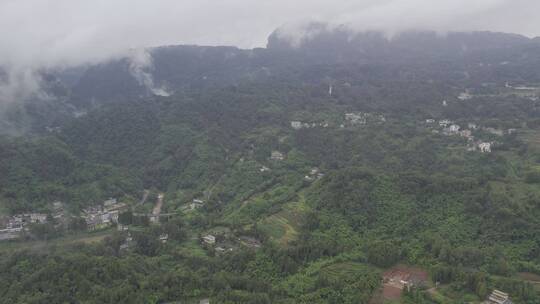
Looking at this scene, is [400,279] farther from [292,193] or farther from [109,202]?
[109,202]

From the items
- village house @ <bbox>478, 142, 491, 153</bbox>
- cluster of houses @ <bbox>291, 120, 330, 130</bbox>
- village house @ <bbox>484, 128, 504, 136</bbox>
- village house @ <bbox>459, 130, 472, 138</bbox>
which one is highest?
cluster of houses @ <bbox>291, 120, 330, 130</bbox>

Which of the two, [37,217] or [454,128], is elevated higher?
[454,128]

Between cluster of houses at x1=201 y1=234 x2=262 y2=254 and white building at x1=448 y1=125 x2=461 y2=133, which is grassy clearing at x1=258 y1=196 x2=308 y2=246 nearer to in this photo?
cluster of houses at x1=201 y1=234 x2=262 y2=254

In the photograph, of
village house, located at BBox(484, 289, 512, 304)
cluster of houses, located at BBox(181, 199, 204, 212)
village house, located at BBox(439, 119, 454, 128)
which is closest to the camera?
village house, located at BBox(484, 289, 512, 304)

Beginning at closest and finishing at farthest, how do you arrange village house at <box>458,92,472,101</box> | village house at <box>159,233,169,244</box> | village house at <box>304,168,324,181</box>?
1. village house at <box>159,233,169,244</box>
2. village house at <box>304,168,324,181</box>
3. village house at <box>458,92,472,101</box>

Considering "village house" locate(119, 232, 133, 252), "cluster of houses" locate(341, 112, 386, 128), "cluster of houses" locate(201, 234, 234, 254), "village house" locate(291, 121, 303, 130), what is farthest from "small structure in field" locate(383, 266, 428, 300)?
"village house" locate(291, 121, 303, 130)

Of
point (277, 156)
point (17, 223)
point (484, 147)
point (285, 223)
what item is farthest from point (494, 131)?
point (17, 223)

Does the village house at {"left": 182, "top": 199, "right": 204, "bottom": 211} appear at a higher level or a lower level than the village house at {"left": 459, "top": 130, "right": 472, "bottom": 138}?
lower

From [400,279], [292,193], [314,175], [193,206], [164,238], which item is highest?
[314,175]
